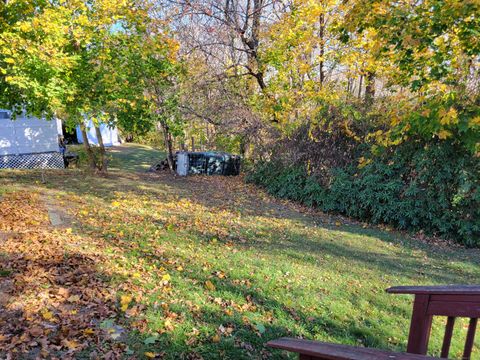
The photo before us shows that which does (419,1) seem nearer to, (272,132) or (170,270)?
(170,270)

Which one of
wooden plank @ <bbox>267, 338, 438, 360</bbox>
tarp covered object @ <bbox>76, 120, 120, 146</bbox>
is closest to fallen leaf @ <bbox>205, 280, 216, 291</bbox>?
wooden plank @ <bbox>267, 338, 438, 360</bbox>

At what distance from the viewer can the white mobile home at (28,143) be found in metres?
14.5

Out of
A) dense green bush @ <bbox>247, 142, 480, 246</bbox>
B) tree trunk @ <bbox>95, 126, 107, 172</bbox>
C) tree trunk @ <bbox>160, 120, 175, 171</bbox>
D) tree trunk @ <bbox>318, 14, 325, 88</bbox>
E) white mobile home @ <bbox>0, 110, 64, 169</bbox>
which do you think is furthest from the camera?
tree trunk @ <bbox>160, 120, 175, 171</bbox>

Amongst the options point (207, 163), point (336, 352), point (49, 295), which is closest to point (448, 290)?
point (336, 352)

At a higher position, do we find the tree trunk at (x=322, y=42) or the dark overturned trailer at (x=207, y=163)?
the tree trunk at (x=322, y=42)

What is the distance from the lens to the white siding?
47.5 ft

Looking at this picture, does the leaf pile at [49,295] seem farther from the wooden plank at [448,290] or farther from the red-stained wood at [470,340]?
the red-stained wood at [470,340]

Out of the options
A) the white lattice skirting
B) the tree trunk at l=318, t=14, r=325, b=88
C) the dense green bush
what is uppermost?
the tree trunk at l=318, t=14, r=325, b=88

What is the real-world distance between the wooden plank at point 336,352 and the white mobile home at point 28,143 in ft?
50.8

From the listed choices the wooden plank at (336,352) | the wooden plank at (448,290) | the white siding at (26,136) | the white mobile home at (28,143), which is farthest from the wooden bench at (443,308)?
the white siding at (26,136)

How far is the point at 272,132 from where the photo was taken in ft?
40.6

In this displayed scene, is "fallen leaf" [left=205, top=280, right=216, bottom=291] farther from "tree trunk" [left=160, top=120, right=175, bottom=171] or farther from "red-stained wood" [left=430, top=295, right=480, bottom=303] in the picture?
"tree trunk" [left=160, top=120, right=175, bottom=171]

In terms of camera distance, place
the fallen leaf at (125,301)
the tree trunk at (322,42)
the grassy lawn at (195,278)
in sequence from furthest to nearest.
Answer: the tree trunk at (322,42) → the fallen leaf at (125,301) → the grassy lawn at (195,278)

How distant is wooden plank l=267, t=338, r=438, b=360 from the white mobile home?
15.5 m
